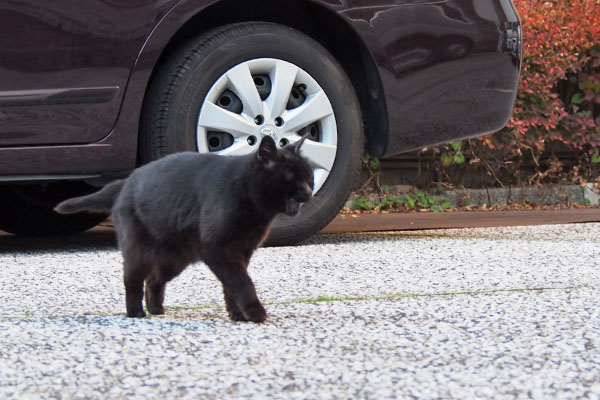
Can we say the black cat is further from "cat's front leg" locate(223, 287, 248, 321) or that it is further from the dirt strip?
the dirt strip

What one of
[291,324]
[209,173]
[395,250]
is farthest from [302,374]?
[395,250]

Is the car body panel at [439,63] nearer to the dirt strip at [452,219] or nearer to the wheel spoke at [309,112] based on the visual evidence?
the wheel spoke at [309,112]

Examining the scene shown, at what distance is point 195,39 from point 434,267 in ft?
5.21

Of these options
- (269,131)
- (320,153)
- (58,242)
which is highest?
(269,131)

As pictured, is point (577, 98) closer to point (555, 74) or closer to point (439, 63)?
point (555, 74)

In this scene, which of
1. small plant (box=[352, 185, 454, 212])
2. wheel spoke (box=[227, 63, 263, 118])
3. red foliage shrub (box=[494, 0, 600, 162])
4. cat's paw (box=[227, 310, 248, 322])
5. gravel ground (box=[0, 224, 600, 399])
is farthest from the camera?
small plant (box=[352, 185, 454, 212])

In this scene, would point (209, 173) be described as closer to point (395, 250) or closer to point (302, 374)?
point (302, 374)

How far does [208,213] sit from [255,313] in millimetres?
313

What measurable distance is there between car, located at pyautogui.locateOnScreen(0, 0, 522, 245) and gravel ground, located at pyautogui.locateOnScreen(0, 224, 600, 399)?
53 centimetres

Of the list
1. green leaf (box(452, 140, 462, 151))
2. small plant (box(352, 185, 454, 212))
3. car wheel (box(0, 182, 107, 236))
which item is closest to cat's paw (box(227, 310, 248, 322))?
car wheel (box(0, 182, 107, 236))

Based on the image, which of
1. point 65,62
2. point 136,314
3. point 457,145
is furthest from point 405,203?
point 136,314

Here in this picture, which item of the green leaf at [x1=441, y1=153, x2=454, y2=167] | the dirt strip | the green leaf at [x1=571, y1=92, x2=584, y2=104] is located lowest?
the dirt strip

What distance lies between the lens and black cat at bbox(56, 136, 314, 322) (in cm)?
284

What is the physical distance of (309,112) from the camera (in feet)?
15.7
